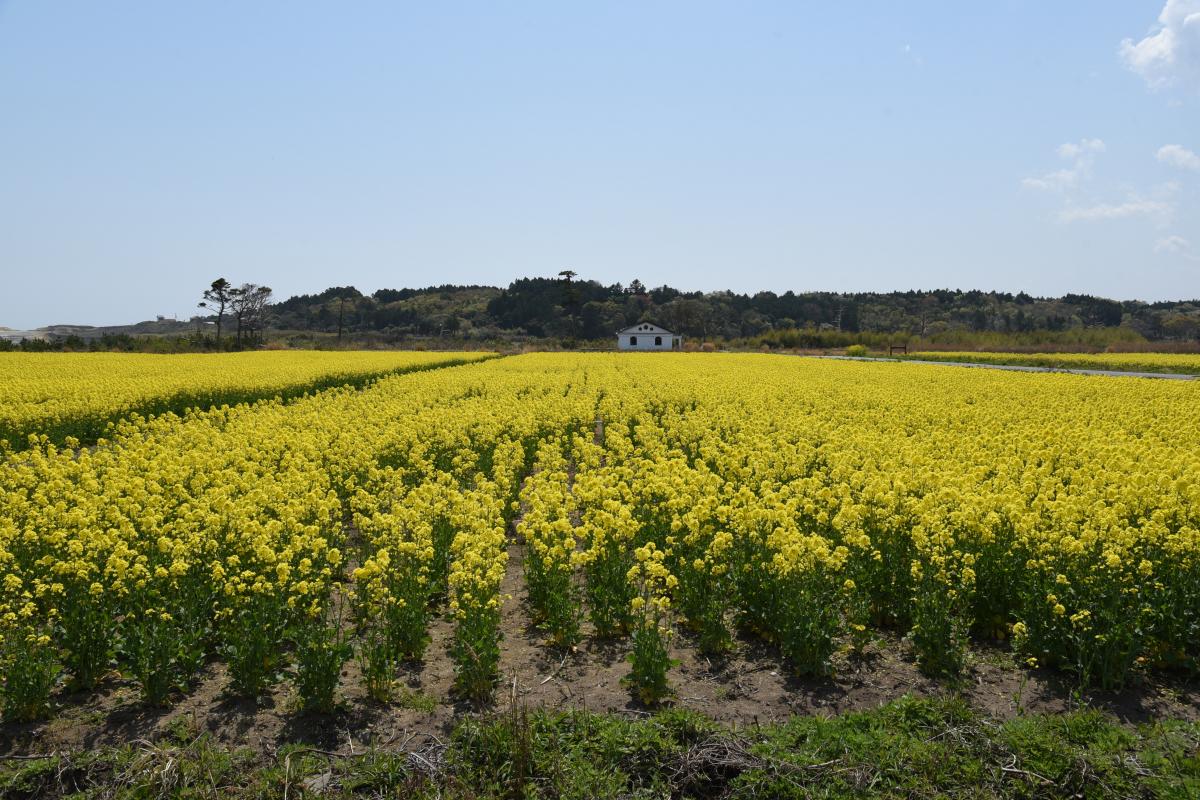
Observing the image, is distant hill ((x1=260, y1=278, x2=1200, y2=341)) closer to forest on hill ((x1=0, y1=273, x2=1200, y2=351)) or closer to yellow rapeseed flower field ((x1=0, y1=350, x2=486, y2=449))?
forest on hill ((x1=0, y1=273, x2=1200, y2=351))

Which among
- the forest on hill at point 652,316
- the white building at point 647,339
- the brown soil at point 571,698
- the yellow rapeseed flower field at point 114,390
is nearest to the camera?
the brown soil at point 571,698

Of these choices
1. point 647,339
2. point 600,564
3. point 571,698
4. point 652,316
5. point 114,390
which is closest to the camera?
point 571,698

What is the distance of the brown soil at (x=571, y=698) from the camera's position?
218 inches

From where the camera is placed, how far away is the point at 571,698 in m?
6.13

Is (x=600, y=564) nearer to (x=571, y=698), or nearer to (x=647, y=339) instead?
(x=571, y=698)

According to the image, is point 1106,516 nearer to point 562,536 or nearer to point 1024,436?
point 562,536

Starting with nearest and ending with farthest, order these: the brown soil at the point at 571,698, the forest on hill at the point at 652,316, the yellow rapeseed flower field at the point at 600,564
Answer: the brown soil at the point at 571,698 → the yellow rapeseed flower field at the point at 600,564 → the forest on hill at the point at 652,316

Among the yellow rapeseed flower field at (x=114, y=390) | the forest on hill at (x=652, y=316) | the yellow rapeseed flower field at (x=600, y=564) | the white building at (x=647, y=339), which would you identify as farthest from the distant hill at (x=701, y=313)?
the yellow rapeseed flower field at (x=600, y=564)

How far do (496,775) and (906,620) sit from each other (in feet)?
14.8

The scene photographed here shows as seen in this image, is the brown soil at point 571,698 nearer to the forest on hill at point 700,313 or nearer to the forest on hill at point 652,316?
the forest on hill at point 652,316

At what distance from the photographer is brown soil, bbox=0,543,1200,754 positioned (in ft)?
18.1

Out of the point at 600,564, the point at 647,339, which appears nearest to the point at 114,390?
the point at 600,564

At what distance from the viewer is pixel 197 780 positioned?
4.87m

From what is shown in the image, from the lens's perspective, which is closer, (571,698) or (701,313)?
(571,698)
